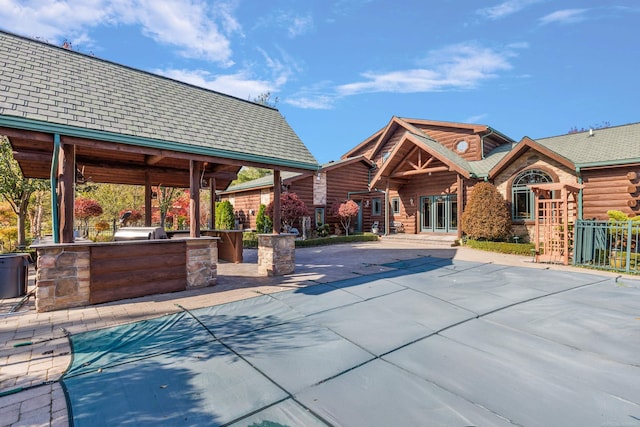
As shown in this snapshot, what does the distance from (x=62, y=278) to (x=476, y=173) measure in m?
15.7

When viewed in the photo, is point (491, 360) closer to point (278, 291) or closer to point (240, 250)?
point (278, 291)

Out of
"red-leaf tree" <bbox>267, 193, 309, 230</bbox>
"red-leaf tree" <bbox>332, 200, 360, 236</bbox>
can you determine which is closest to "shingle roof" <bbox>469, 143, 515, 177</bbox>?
"red-leaf tree" <bbox>332, 200, 360, 236</bbox>

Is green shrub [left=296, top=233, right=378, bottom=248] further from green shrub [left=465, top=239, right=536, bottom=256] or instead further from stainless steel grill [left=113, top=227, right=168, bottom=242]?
stainless steel grill [left=113, top=227, right=168, bottom=242]

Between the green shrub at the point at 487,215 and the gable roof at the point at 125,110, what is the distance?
29.2 feet

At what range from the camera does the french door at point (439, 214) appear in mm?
16516

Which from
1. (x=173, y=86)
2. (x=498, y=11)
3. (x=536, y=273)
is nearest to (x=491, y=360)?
(x=536, y=273)

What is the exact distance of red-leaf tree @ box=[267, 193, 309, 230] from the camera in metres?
16.2

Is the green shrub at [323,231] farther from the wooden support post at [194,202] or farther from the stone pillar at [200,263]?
the wooden support post at [194,202]

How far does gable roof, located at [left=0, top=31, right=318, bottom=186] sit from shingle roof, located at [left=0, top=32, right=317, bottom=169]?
0.04 feet

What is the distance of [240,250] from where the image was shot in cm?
1028

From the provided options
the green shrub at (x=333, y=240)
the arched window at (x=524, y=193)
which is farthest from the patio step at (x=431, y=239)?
the arched window at (x=524, y=193)

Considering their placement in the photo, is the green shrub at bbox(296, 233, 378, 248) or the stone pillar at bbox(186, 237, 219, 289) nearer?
the stone pillar at bbox(186, 237, 219, 289)

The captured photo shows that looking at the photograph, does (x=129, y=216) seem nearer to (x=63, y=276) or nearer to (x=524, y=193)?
(x=63, y=276)

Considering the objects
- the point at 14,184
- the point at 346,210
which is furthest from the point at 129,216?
the point at 346,210
